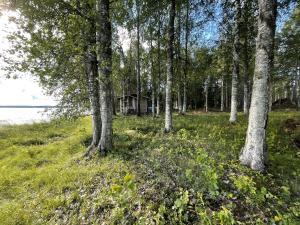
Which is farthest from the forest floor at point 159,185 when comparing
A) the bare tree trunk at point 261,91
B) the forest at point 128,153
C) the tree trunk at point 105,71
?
the tree trunk at point 105,71

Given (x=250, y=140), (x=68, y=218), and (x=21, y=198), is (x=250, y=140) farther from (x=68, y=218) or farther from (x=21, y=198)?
(x=21, y=198)

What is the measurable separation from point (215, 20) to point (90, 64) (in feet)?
21.0

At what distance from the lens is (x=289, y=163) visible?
5.60 metres

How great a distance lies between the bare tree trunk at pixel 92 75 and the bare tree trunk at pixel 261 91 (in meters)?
5.31

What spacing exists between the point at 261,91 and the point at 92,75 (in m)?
6.10

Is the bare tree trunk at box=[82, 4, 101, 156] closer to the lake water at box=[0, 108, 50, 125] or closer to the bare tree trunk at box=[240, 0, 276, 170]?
the lake water at box=[0, 108, 50, 125]

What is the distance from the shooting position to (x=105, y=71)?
289 inches

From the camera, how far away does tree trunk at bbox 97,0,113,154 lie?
7.21m

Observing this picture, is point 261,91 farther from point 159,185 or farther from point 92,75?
point 92,75

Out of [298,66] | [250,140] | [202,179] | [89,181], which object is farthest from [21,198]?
[298,66]

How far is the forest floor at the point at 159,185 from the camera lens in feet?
11.6

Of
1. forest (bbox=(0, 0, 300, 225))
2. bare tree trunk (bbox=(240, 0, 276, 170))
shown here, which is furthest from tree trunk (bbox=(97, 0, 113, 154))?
bare tree trunk (bbox=(240, 0, 276, 170))

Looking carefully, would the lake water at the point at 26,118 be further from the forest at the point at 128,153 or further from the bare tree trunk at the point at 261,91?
the bare tree trunk at the point at 261,91

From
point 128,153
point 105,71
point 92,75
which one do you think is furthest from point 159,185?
point 92,75
